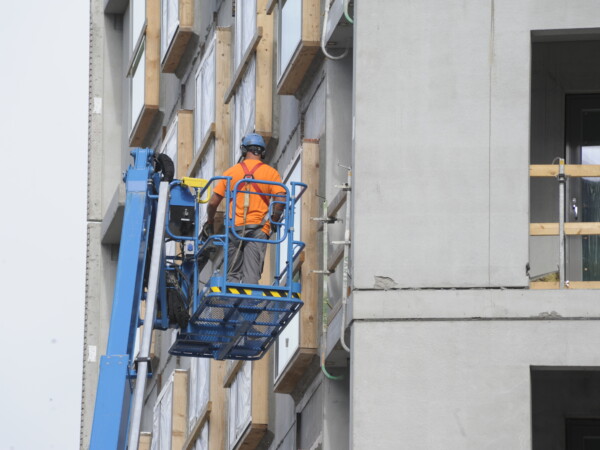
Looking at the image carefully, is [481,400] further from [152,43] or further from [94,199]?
[94,199]

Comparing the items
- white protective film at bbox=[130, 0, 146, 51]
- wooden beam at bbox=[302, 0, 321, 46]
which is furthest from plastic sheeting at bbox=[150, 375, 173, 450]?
wooden beam at bbox=[302, 0, 321, 46]

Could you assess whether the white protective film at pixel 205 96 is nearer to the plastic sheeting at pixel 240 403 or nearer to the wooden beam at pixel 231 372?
the wooden beam at pixel 231 372

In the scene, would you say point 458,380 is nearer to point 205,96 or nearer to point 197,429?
point 197,429

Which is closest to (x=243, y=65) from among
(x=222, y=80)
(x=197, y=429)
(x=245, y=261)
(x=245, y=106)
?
(x=245, y=106)

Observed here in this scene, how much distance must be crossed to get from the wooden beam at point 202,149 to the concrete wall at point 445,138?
10.7 metres

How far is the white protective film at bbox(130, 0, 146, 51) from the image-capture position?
39.8 meters

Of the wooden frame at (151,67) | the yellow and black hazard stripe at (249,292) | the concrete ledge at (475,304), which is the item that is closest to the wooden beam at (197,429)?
the wooden frame at (151,67)

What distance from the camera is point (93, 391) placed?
4359 centimetres

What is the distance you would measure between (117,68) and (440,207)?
27086 millimetres

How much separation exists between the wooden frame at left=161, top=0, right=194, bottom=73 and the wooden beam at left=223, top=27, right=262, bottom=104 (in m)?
4.56

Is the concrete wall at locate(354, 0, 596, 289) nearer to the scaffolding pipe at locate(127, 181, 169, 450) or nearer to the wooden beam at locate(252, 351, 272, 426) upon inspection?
the scaffolding pipe at locate(127, 181, 169, 450)

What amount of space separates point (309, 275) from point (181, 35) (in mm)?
12709

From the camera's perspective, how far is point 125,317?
2006 cm

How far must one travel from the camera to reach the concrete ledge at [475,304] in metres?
19.2
